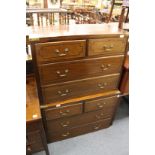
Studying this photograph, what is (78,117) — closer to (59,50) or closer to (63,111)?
(63,111)

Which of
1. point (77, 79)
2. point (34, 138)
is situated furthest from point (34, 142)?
point (77, 79)

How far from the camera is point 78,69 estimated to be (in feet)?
4.51

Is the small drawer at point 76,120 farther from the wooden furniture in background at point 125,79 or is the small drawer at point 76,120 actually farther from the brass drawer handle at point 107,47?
the brass drawer handle at point 107,47

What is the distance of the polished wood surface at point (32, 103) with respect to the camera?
117 cm

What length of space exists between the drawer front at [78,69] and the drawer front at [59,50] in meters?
0.06

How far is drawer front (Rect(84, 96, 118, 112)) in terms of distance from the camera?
1646 millimetres

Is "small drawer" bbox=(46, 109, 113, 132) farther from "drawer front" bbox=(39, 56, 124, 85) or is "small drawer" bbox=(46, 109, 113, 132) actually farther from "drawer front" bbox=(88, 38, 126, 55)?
"drawer front" bbox=(88, 38, 126, 55)

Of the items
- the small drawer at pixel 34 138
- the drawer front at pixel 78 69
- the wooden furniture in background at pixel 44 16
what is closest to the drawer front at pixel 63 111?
the small drawer at pixel 34 138

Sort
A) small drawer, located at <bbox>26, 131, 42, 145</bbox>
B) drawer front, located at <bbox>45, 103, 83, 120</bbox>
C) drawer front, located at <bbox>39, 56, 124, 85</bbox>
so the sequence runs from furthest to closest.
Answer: drawer front, located at <bbox>45, 103, 83, 120</bbox>, small drawer, located at <bbox>26, 131, 42, 145</bbox>, drawer front, located at <bbox>39, 56, 124, 85</bbox>

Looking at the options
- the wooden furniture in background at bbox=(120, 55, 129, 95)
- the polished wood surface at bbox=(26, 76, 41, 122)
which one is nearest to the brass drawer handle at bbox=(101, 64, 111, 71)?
the wooden furniture in background at bbox=(120, 55, 129, 95)

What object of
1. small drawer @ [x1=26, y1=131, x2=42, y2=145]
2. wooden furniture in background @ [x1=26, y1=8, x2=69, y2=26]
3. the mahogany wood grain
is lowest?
small drawer @ [x1=26, y1=131, x2=42, y2=145]
